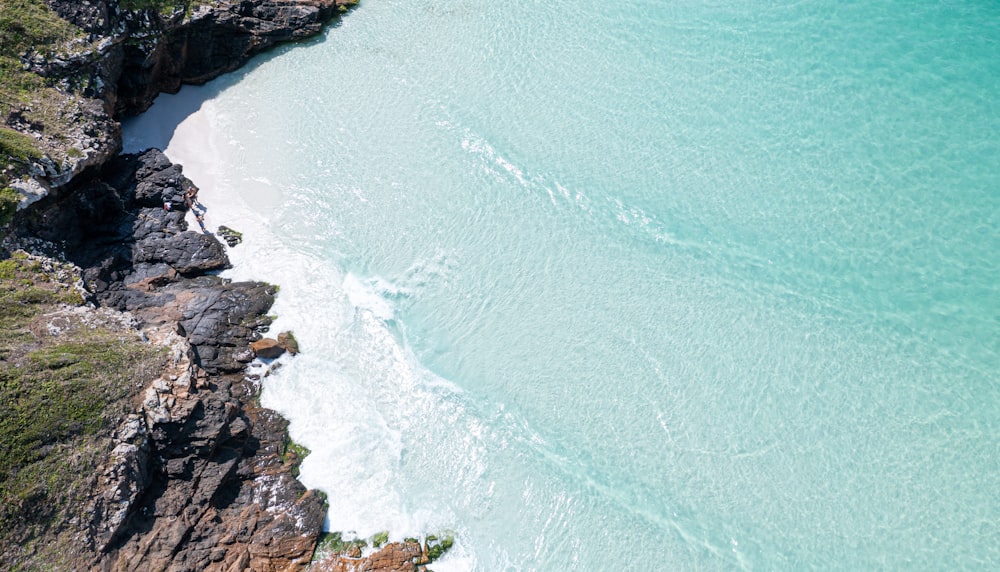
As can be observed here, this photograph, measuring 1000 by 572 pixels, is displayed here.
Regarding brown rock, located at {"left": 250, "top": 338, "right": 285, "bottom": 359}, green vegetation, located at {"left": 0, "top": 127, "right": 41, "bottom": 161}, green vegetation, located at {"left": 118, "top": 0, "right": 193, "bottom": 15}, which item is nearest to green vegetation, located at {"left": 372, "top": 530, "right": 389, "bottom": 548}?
brown rock, located at {"left": 250, "top": 338, "right": 285, "bottom": 359}

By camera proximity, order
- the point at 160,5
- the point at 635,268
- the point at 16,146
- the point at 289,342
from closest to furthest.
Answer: the point at 16,146, the point at 289,342, the point at 635,268, the point at 160,5

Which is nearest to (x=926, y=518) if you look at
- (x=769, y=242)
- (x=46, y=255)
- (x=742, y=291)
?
(x=742, y=291)

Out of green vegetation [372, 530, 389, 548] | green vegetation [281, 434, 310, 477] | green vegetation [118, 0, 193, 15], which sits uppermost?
green vegetation [118, 0, 193, 15]

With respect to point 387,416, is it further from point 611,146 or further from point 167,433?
point 611,146

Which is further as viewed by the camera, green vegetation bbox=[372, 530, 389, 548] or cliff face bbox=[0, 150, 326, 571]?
green vegetation bbox=[372, 530, 389, 548]

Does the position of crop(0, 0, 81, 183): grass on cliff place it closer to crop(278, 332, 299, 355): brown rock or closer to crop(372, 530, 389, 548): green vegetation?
crop(278, 332, 299, 355): brown rock

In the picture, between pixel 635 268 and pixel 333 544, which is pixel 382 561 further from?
pixel 635 268

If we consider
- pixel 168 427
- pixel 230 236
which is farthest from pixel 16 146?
pixel 168 427
